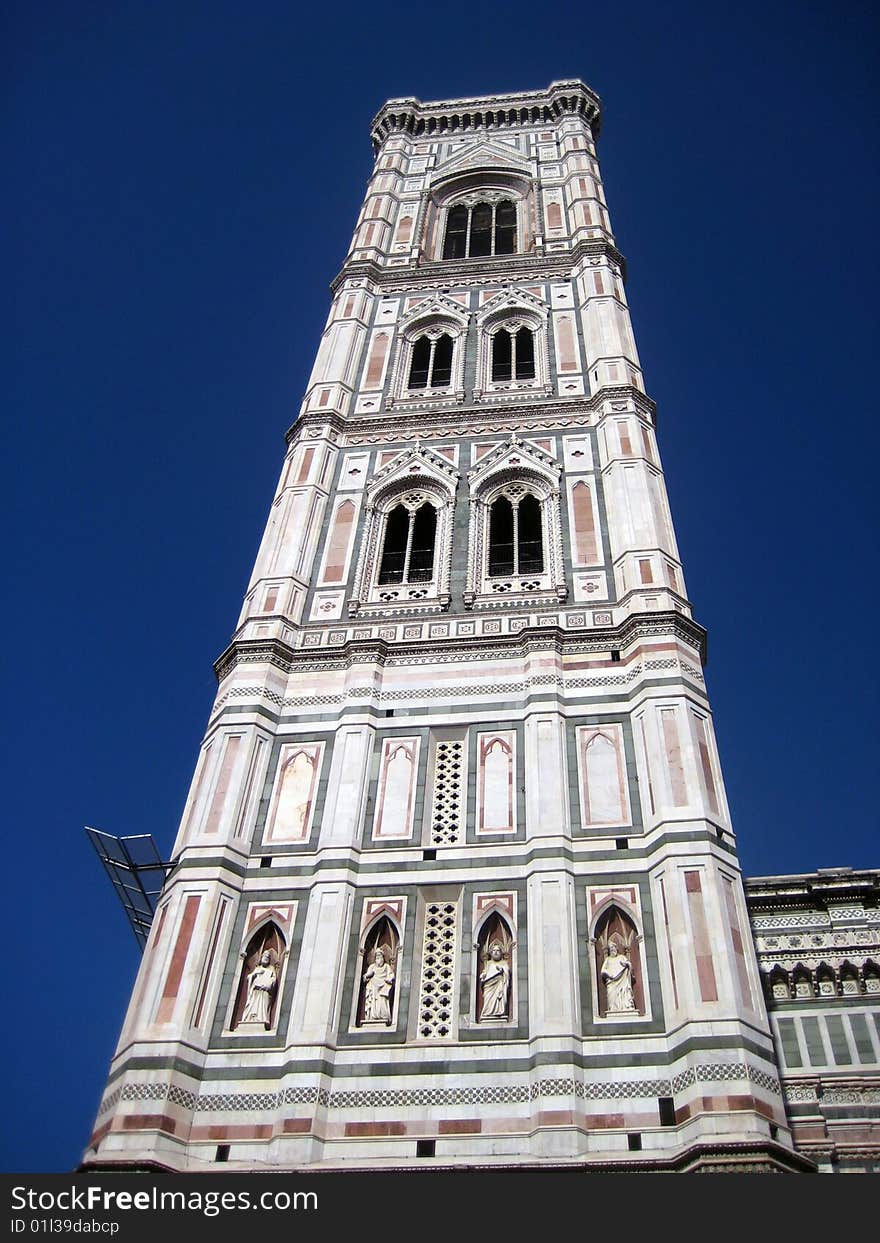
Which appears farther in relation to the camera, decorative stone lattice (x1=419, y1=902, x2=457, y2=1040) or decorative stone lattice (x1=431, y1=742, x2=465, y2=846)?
decorative stone lattice (x1=431, y1=742, x2=465, y2=846)

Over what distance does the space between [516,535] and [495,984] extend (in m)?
6.89

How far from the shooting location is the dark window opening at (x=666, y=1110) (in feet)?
31.4

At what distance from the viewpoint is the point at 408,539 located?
54.1 feet

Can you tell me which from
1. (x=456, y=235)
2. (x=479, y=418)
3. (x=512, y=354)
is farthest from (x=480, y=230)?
(x=479, y=418)

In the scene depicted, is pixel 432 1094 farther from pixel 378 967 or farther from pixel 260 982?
pixel 260 982

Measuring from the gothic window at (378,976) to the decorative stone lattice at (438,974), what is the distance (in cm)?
27

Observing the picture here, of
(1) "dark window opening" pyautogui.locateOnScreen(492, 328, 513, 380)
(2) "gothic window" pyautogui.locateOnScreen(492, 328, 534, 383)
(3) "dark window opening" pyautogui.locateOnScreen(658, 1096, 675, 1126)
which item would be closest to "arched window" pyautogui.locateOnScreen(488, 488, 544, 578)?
(2) "gothic window" pyautogui.locateOnScreen(492, 328, 534, 383)

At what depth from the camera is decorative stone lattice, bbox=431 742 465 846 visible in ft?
40.3

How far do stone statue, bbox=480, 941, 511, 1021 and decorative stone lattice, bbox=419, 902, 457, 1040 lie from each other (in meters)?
0.28

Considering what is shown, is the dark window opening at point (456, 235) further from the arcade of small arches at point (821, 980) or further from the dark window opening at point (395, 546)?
the arcade of small arches at point (821, 980)

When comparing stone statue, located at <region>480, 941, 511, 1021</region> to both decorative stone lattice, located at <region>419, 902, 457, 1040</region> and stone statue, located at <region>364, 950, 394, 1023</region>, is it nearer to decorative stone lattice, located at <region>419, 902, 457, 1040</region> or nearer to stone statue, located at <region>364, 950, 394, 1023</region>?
decorative stone lattice, located at <region>419, 902, 457, 1040</region>

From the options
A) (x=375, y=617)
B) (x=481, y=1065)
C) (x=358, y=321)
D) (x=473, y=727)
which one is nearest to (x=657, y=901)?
(x=481, y=1065)

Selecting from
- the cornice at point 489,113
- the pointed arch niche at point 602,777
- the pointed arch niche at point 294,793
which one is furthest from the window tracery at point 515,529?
the cornice at point 489,113

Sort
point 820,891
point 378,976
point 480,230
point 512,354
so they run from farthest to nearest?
1. point 480,230
2. point 512,354
3. point 820,891
4. point 378,976
